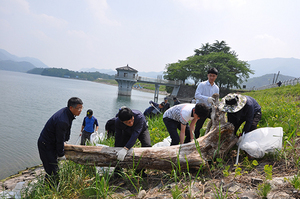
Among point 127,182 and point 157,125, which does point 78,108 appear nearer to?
point 127,182

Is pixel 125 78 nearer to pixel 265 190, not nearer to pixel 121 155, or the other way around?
pixel 121 155

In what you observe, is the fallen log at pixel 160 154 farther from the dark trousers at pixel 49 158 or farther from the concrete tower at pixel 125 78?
the concrete tower at pixel 125 78

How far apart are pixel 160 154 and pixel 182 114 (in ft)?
2.77

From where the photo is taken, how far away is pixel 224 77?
3438cm

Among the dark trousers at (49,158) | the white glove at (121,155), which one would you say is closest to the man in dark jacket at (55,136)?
the dark trousers at (49,158)

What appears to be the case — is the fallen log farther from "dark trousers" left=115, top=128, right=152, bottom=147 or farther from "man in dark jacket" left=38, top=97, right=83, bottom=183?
"dark trousers" left=115, top=128, right=152, bottom=147

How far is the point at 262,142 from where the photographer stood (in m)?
2.80

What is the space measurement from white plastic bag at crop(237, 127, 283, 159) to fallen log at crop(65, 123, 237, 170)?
28cm

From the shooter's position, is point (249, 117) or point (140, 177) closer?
point (140, 177)

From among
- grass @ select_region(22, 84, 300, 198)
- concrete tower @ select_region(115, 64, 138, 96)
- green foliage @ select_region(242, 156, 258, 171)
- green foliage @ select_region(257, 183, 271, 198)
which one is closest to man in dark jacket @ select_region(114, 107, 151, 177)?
grass @ select_region(22, 84, 300, 198)

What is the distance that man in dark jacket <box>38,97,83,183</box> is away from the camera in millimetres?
2715

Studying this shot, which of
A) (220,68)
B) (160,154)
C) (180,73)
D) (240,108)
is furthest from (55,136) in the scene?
(180,73)

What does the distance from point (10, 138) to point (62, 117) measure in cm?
835

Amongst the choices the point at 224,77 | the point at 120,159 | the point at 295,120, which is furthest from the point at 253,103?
the point at 224,77
